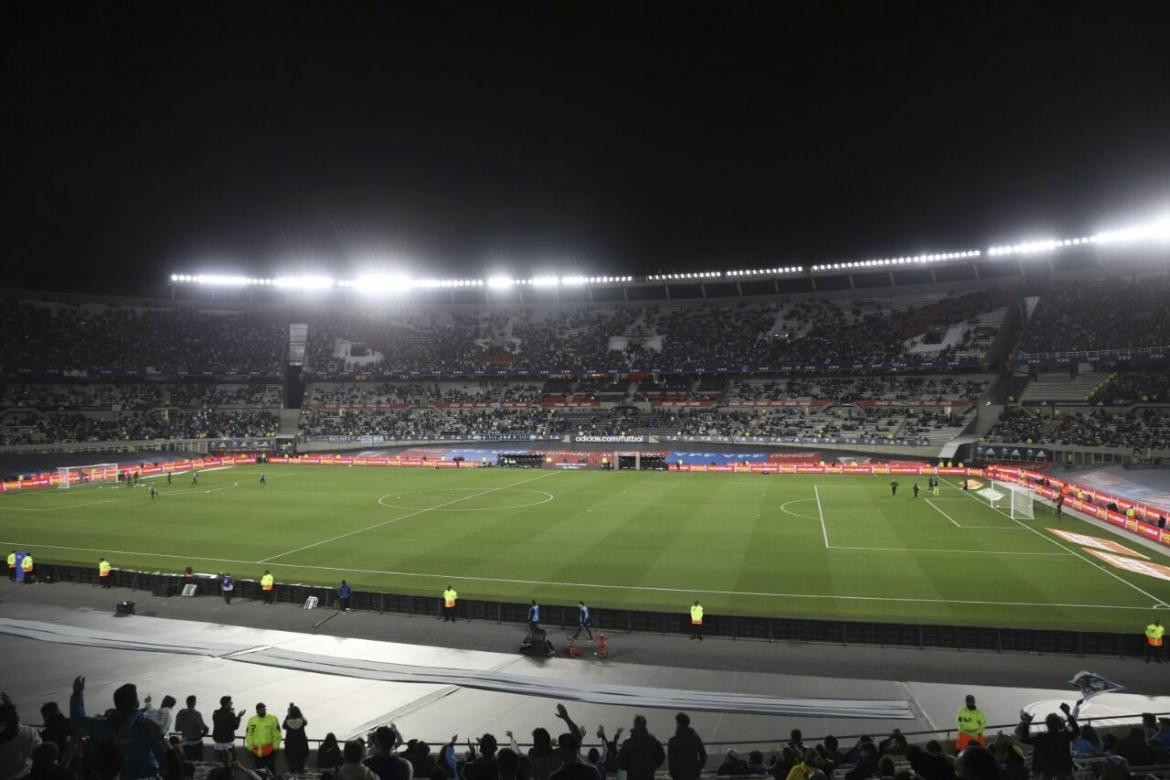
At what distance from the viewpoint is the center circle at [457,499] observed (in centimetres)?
4041

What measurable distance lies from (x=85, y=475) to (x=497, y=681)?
51071 mm

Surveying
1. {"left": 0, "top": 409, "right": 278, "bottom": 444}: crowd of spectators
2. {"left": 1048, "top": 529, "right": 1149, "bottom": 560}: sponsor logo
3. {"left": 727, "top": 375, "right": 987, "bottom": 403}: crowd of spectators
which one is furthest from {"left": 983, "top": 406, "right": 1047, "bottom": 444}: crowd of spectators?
{"left": 0, "top": 409, "right": 278, "bottom": 444}: crowd of spectators

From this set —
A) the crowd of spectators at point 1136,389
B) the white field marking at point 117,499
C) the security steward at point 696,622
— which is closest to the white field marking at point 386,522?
the white field marking at point 117,499

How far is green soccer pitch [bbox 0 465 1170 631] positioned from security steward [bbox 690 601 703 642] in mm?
2049

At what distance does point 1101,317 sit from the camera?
61188mm

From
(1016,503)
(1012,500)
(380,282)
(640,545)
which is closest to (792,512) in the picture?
(1012,500)

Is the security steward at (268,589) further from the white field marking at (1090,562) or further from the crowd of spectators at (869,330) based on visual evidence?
the crowd of spectators at (869,330)

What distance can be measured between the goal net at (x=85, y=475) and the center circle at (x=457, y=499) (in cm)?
2466

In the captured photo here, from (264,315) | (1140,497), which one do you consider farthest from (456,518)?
(264,315)

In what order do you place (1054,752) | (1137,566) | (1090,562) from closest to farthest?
(1054,752) → (1137,566) → (1090,562)

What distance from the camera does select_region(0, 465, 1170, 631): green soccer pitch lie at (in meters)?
22.5

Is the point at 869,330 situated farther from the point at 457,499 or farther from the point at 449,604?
the point at 449,604

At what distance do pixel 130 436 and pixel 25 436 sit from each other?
310 inches

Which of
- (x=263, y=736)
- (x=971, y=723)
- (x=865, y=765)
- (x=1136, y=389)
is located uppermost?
(x=1136, y=389)
